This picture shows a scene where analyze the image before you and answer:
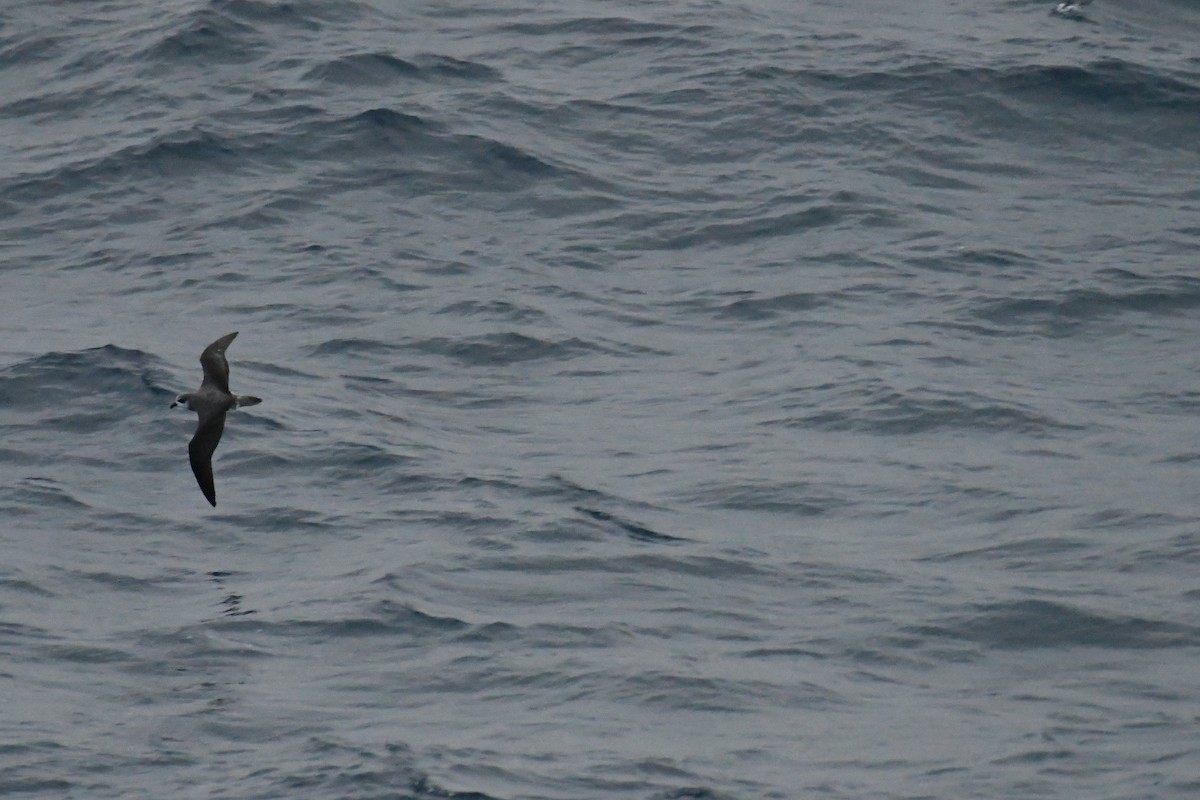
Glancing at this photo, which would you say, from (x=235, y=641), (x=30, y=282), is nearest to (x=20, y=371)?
(x=30, y=282)

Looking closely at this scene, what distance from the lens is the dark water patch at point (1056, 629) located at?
50.1ft

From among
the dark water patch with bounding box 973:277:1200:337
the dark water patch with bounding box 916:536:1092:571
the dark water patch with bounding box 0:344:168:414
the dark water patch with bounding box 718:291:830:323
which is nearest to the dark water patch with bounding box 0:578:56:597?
the dark water patch with bounding box 0:344:168:414

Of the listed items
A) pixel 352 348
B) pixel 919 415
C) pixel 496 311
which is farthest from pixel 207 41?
pixel 919 415

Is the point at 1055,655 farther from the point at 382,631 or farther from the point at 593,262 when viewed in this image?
the point at 593,262

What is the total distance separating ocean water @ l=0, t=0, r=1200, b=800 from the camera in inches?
555

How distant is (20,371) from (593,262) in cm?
591

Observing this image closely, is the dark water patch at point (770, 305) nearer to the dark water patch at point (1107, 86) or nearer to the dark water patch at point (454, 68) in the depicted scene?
the dark water patch at point (1107, 86)

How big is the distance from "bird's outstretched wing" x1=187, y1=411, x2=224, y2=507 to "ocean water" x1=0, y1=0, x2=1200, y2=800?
1.12m

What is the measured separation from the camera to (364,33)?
90.4 ft

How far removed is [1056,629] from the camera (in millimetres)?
15469

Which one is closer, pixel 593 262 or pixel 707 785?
pixel 707 785

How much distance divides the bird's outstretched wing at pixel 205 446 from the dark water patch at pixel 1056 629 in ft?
17.2

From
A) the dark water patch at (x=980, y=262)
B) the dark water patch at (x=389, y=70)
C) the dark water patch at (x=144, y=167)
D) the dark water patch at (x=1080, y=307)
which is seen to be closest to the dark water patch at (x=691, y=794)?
the dark water patch at (x=1080, y=307)

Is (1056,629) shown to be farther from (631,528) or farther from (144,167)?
(144,167)
